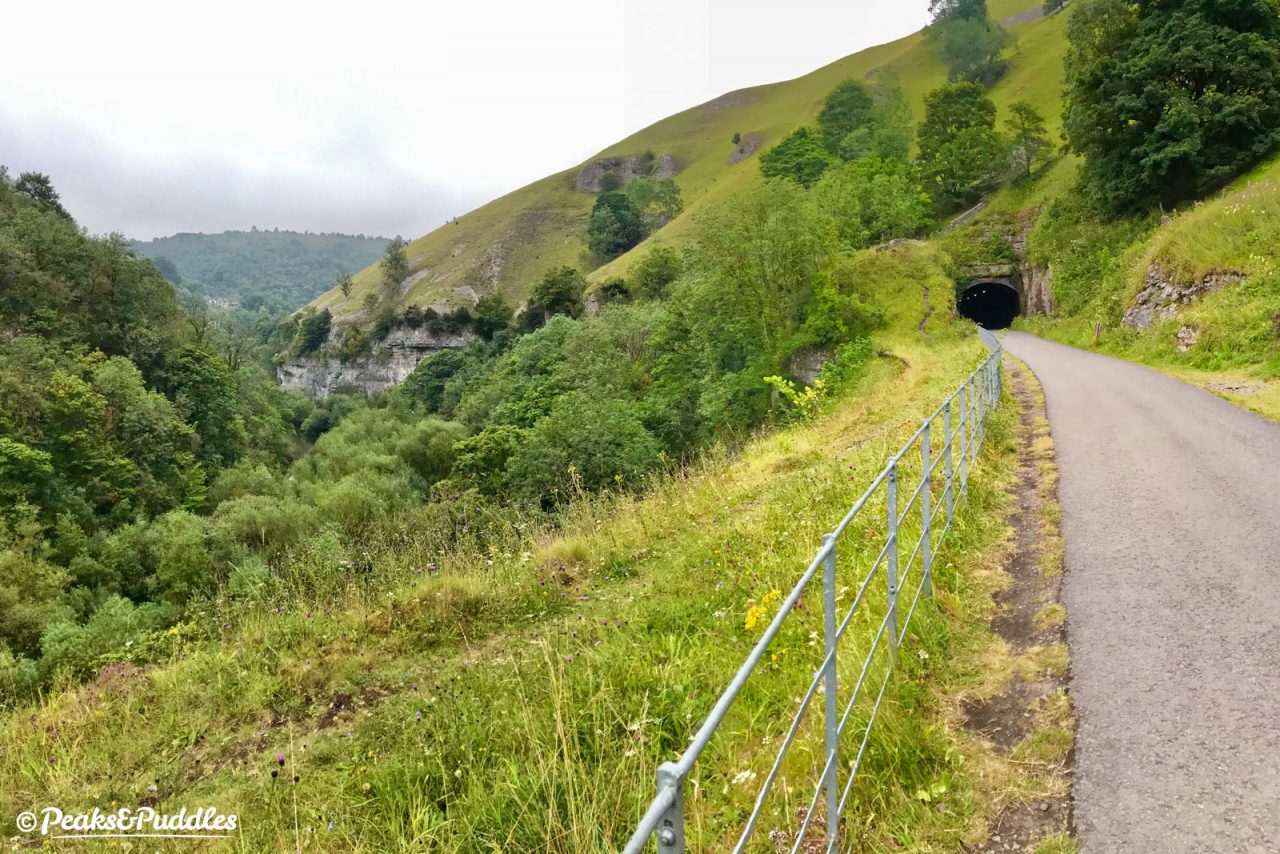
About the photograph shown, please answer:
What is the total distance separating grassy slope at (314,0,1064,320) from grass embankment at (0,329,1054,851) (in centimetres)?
7252

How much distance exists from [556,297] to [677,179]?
72660mm

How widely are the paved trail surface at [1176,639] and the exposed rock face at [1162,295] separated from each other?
42.3 feet

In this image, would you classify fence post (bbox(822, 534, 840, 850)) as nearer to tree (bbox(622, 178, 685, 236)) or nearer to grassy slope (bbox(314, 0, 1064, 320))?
grassy slope (bbox(314, 0, 1064, 320))

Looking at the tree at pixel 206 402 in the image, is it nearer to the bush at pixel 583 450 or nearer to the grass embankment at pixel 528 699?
the bush at pixel 583 450

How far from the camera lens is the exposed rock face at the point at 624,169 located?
148 m

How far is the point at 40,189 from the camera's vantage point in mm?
69812

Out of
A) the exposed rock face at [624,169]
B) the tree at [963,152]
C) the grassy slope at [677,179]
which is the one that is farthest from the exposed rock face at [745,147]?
the tree at [963,152]

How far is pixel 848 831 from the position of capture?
3.22 meters

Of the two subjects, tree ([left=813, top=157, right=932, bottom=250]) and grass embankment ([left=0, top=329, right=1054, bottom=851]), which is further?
tree ([left=813, top=157, right=932, bottom=250])

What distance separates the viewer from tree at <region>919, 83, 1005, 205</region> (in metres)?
54.7

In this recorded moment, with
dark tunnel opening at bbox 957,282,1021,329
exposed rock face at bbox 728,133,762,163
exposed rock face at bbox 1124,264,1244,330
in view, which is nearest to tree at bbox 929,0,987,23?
exposed rock face at bbox 728,133,762,163

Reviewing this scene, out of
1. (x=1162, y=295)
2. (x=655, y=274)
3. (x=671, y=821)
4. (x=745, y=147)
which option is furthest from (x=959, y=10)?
(x=671, y=821)

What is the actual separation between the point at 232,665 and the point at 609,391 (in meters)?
33.3

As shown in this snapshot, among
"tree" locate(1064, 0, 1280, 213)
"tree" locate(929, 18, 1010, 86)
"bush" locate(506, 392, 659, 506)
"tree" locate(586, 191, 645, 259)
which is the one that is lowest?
"bush" locate(506, 392, 659, 506)
